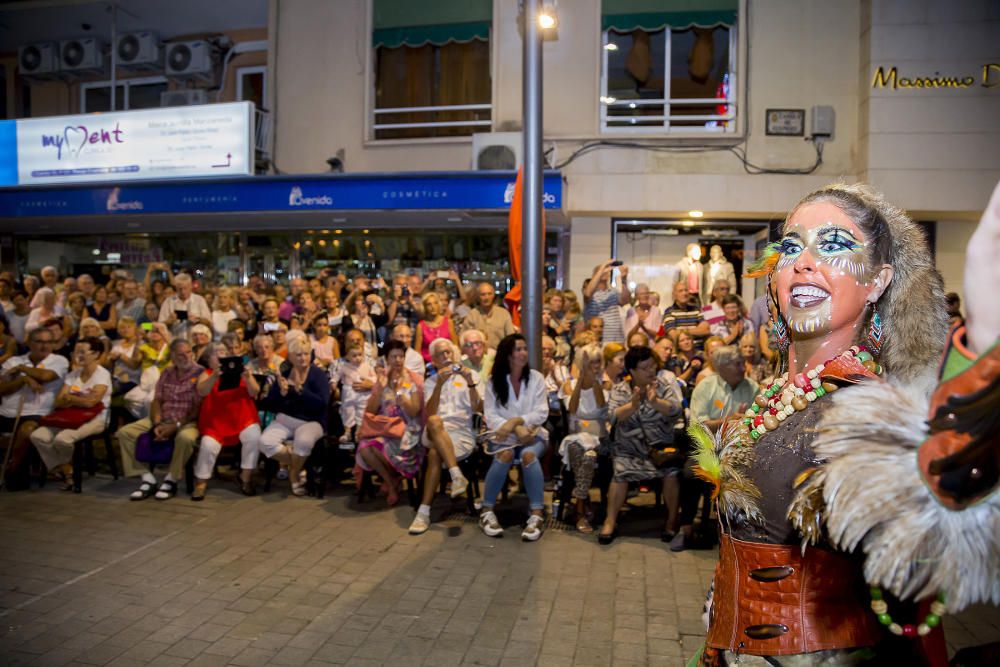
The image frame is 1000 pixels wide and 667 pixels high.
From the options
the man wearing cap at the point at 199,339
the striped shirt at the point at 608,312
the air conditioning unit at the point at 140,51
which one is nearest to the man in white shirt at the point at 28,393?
the man wearing cap at the point at 199,339

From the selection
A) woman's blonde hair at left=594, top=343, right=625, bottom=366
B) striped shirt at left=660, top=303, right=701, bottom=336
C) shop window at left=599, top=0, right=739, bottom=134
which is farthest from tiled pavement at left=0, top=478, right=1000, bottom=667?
shop window at left=599, top=0, right=739, bottom=134

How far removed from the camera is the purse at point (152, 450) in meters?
6.76

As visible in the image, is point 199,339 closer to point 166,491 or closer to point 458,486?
point 166,491

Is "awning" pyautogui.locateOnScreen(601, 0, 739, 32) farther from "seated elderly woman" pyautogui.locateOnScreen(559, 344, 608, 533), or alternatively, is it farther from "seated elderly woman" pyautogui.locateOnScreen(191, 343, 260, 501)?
"seated elderly woman" pyautogui.locateOnScreen(191, 343, 260, 501)

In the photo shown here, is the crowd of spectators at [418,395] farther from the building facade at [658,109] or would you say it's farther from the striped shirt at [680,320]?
the building facade at [658,109]

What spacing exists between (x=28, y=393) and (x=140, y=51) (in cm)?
943

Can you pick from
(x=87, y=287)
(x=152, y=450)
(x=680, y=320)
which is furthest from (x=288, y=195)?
(x=680, y=320)

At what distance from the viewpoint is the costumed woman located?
43.7 inches

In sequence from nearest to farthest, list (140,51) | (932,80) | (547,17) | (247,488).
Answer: (547,17) < (247,488) < (932,80) < (140,51)

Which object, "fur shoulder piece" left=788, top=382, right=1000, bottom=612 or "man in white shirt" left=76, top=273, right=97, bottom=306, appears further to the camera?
"man in white shirt" left=76, top=273, right=97, bottom=306

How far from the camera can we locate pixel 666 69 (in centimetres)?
1164

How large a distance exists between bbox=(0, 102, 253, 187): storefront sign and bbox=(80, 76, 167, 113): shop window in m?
2.72

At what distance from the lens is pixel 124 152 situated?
472 inches

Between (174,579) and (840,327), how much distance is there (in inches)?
176
